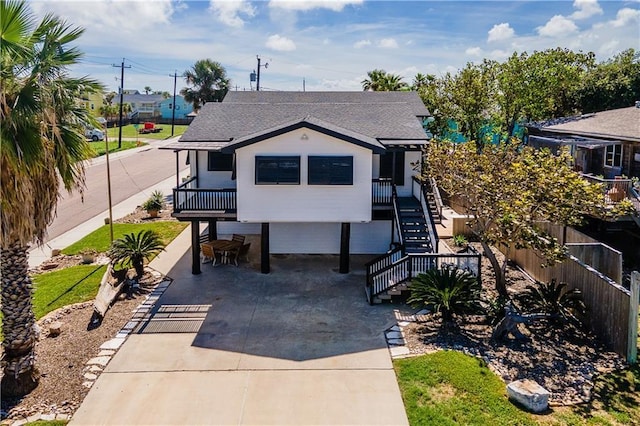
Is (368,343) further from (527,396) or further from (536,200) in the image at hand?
(536,200)

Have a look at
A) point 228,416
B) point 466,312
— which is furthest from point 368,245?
point 228,416

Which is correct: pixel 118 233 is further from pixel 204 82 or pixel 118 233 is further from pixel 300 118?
pixel 204 82

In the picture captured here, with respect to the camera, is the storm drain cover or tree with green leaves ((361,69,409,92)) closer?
the storm drain cover

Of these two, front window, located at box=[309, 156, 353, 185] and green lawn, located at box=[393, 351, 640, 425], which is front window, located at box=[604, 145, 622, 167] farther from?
green lawn, located at box=[393, 351, 640, 425]

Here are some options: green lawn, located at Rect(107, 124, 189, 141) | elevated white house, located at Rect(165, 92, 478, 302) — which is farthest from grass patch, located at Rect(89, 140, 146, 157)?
elevated white house, located at Rect(165, 92, 478, 302)

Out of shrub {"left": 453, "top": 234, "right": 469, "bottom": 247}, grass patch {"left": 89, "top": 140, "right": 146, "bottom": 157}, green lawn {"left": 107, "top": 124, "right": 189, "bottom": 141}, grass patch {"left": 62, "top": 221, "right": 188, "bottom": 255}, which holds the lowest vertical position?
grass patch {"left": 62, "top": 221, "right": 188, "bottom": 255}

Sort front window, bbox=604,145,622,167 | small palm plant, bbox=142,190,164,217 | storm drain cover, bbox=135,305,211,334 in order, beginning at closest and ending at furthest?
storm drain cover, bbox=135,305,211,334, front window, bbox=604,145,622,167, small palm plant, bbox=142,190,164,217
